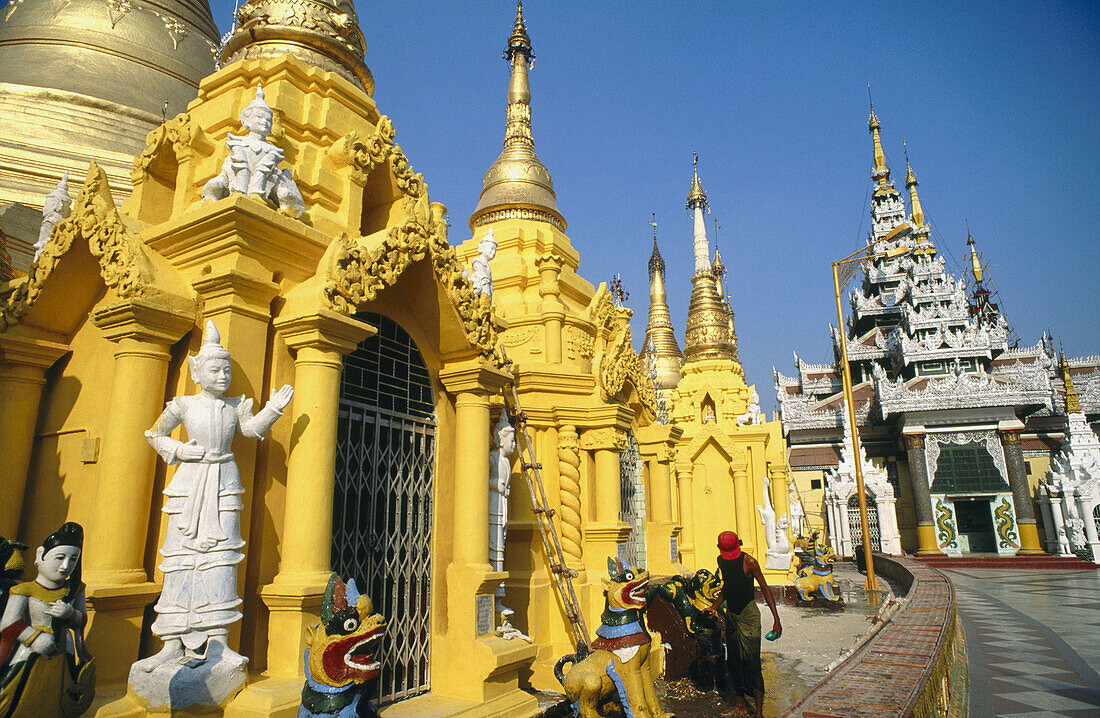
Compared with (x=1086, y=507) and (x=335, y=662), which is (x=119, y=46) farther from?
(x=1086, y=507)

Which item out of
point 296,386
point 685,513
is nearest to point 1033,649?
point 685,513

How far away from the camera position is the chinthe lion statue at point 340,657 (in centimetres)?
379

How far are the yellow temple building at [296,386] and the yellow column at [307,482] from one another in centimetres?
2

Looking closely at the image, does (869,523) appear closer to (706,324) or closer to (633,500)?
(706,324)

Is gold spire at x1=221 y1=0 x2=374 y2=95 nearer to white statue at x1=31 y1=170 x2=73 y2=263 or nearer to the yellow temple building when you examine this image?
the yellow temple building

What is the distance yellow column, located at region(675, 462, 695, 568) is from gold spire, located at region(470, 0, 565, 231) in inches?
304

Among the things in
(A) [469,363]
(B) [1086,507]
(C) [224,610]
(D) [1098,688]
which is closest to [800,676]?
(D) [1098,688]

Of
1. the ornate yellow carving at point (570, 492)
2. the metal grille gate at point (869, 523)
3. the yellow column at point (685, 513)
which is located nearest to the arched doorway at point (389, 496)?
the ornate yellow carving at point (570, 492)

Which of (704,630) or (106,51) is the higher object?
(106,51)

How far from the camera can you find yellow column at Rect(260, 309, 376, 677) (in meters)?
4.94

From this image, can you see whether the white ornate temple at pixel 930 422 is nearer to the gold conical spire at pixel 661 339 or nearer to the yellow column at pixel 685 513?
the gold conical spire at pixel 661 339

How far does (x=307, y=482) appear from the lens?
16.9ft

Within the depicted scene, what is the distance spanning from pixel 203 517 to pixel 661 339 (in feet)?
99.7

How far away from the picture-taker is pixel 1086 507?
30.7m
